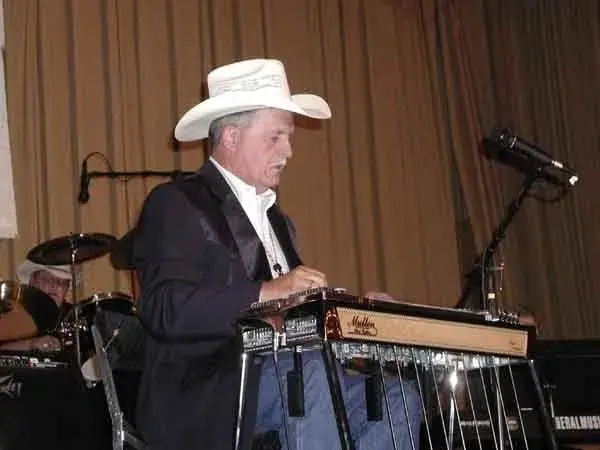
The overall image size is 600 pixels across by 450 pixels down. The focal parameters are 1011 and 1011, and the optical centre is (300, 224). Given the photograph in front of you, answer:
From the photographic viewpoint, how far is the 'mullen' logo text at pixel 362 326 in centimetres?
210

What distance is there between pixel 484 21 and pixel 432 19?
38 cm

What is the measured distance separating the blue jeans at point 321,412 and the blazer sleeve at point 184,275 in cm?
19

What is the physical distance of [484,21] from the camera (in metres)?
6.72

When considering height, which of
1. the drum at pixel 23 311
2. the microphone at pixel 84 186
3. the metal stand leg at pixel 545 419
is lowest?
the metal stand leg at pixel 545 419

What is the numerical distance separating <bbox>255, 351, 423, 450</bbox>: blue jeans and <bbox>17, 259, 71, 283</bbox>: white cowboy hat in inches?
96.2

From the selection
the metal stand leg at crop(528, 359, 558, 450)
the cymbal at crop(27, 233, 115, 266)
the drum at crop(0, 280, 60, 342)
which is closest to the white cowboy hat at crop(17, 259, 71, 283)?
the cymbal at crop(27, 233, 115, 266)

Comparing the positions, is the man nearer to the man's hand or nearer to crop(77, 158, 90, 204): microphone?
the man's hand

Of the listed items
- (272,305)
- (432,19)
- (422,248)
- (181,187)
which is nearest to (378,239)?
(422,248)

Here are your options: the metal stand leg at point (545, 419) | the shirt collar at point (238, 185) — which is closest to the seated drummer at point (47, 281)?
the shirt collar at point (238, 185)

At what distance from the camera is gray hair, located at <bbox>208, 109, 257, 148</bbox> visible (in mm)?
2809

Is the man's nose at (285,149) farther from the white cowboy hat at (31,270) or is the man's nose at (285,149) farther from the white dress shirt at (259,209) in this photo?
the white cowboy hat at (31,270)

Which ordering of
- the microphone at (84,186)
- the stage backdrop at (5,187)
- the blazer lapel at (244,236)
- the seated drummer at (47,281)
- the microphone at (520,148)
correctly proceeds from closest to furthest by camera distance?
the blazer lapel at (244,236)
the microphone at (520,148)
the seated drummer at (47,281)
the stage backdrop at (5,187)
the microphone at (84,186)

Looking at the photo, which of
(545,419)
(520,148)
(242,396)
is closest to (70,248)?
(520,148)

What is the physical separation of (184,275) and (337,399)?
55 centimetres
